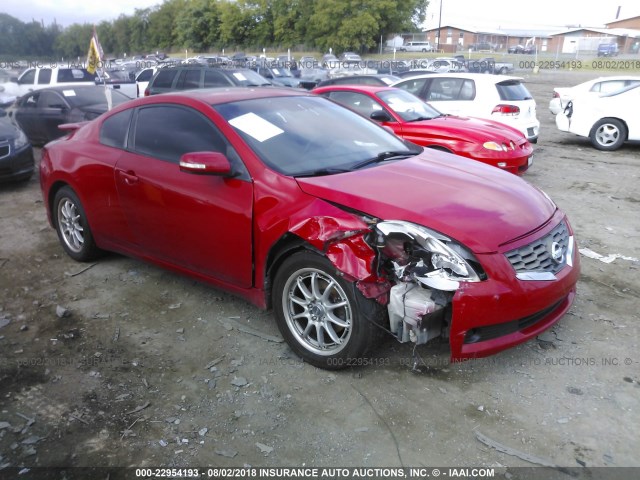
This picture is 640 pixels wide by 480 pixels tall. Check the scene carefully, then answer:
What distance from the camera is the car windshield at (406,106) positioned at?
788cm

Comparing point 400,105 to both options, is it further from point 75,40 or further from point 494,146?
point 75,40

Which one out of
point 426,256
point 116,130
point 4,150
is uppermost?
point 116,130

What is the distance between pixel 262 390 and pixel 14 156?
6.72 metres

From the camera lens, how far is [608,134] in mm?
11102

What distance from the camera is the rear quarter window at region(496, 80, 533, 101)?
9914 millimetres

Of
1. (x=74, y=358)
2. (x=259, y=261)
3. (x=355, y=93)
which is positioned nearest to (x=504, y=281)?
(x=259, y=261)

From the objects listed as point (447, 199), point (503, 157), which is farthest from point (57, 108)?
point (447, 199)

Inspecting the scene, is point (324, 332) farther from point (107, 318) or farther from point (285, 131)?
point (107, 318)

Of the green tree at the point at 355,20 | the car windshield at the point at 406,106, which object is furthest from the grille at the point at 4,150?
the green tree at the point at 355,20

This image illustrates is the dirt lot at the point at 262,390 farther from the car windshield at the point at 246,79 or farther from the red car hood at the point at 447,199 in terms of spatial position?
the car windshield at the point at 246,79

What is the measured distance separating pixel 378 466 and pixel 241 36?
250ft

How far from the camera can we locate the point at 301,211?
3256 millimetres

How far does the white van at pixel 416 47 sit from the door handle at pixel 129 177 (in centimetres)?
5718

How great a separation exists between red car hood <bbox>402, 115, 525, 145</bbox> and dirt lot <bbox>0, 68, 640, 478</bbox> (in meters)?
3.10
